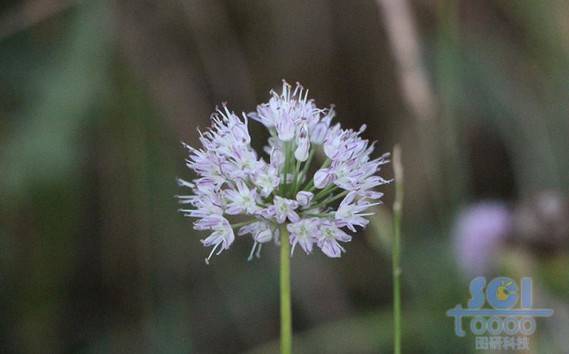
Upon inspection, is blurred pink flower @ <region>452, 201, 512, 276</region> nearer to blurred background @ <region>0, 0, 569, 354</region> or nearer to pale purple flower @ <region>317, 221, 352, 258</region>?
blurred background @ <region>0, 0, 569, 354</region>

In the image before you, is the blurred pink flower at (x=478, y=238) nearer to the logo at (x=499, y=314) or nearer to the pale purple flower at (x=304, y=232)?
the logo at (x=499, y=314)

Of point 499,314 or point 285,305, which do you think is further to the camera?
point 499,314

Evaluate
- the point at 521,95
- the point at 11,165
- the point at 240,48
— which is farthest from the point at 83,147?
the point at 521,95

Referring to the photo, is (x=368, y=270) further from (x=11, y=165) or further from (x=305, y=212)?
(x=305, y=212)

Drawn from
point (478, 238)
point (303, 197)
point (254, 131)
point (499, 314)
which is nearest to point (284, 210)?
point (303, 197)

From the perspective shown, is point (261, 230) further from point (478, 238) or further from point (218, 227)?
point (478, 238)

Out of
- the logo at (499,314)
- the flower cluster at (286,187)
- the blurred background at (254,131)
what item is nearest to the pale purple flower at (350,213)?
the flower cluster at (286,187)

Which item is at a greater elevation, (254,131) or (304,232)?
(254,131)
